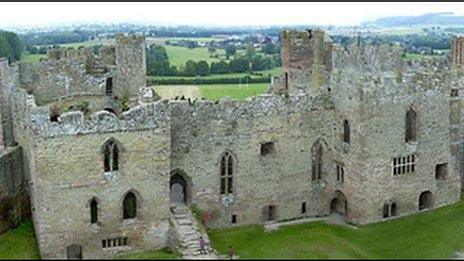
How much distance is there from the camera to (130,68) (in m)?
48.6

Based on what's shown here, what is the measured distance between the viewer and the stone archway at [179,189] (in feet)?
141

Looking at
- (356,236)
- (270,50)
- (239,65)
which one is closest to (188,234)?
(356,236)

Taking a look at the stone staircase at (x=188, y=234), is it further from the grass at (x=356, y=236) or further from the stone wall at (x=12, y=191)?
the stone wall at (x=12, y=191)

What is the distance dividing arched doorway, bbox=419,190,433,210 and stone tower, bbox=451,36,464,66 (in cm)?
1192

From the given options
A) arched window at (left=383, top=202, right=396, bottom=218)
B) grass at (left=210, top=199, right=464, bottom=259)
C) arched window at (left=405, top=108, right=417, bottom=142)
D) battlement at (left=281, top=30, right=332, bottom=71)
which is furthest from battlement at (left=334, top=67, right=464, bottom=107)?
grass at (left=210, top=199, right=464, bottom=259)

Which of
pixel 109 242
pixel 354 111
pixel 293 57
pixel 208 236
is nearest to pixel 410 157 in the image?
pixel 354 111

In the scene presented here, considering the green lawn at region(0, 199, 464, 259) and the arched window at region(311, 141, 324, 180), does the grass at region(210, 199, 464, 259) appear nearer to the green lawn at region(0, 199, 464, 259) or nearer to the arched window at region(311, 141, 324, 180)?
the green lawn at region(0, 199, 464, 259)

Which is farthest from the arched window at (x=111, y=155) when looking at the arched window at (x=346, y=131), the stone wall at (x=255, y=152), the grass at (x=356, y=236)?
the arched window at (x=346, y=131)

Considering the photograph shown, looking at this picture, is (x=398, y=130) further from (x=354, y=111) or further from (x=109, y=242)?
(x=109, y=242)

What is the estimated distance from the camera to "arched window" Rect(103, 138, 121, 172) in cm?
3774

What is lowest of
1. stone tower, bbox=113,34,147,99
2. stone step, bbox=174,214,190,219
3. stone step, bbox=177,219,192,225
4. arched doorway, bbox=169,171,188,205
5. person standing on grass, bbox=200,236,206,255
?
person standing on grass, bbox=200,236,206,255

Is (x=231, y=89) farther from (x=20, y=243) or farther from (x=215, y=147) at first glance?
(x=20, y=243)

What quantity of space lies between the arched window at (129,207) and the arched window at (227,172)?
6.40 meters

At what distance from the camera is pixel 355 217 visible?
4481 cm
